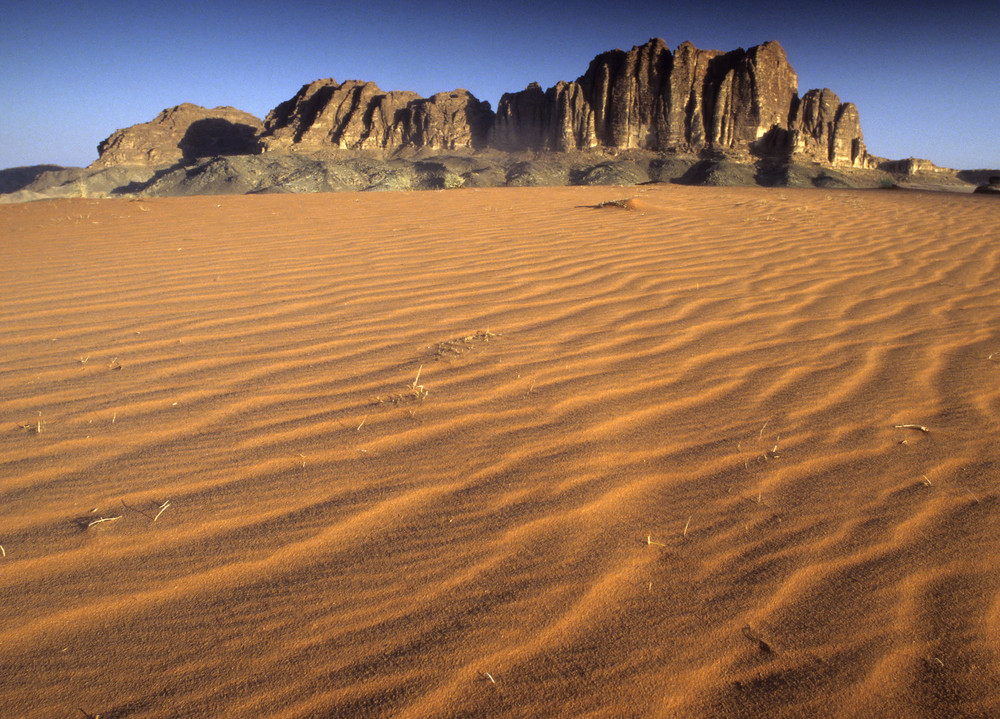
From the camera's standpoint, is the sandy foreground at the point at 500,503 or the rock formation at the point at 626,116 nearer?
the sandy foreground at the point at 500,503

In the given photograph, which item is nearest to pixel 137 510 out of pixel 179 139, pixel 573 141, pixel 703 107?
pixel 573 141

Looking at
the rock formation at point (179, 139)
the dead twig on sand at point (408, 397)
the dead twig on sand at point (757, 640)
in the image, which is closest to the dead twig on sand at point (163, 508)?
the dead twig on sand at point (408, 397)

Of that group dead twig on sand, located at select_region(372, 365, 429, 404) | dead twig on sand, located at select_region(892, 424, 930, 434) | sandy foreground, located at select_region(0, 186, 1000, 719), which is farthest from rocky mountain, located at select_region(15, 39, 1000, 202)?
dead twig on sand, located at select_region(892, 424, 930, 434)

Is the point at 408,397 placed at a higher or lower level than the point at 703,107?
lower

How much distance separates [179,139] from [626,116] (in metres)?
56.4

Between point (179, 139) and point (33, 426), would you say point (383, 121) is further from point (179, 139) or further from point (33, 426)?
point (33, 426)

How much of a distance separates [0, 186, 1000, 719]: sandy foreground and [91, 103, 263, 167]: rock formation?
7350 cm

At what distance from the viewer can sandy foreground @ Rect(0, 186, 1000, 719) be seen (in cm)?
117

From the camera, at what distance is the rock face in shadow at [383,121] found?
218 ft

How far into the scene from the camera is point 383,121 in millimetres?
68312

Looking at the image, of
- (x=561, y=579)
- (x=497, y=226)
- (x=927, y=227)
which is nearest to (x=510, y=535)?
(x=561, y=579)

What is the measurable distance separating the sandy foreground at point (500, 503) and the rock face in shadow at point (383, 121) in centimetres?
6712

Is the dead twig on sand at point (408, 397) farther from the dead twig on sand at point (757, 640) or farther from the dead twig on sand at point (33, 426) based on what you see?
the dead twig on sand at point (757, 640)

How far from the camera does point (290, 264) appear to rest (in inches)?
190
